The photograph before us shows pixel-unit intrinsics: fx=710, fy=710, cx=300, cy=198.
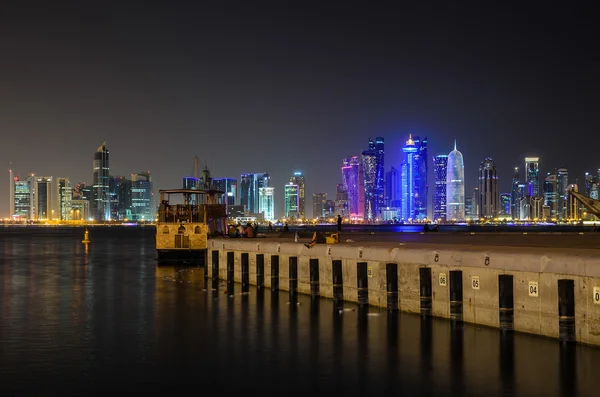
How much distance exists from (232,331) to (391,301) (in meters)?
6.09

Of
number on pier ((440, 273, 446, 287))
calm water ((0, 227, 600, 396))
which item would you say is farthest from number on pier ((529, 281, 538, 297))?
number on pier ((440, 273, 446, 287))

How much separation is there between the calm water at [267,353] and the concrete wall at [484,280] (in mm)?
544

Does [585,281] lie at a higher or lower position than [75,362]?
higher

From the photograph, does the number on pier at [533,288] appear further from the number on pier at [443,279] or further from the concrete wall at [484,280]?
the number on pier at [443,279]

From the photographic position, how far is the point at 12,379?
18.9 meters

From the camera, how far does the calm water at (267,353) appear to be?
59.4ft

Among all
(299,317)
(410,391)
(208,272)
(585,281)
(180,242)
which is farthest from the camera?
(180,242)

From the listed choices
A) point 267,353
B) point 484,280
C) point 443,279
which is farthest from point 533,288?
point 267,353

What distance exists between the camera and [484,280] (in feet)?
73.3

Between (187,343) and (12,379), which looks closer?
(12,379)

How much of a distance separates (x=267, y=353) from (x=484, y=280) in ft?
23.7

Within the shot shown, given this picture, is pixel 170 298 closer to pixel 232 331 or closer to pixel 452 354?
pixel 232 331

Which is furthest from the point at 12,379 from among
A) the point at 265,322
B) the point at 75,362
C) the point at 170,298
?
the point at 170,298

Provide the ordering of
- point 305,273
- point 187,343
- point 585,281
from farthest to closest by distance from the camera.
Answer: point 305,273
point 187,343
point 585,281
